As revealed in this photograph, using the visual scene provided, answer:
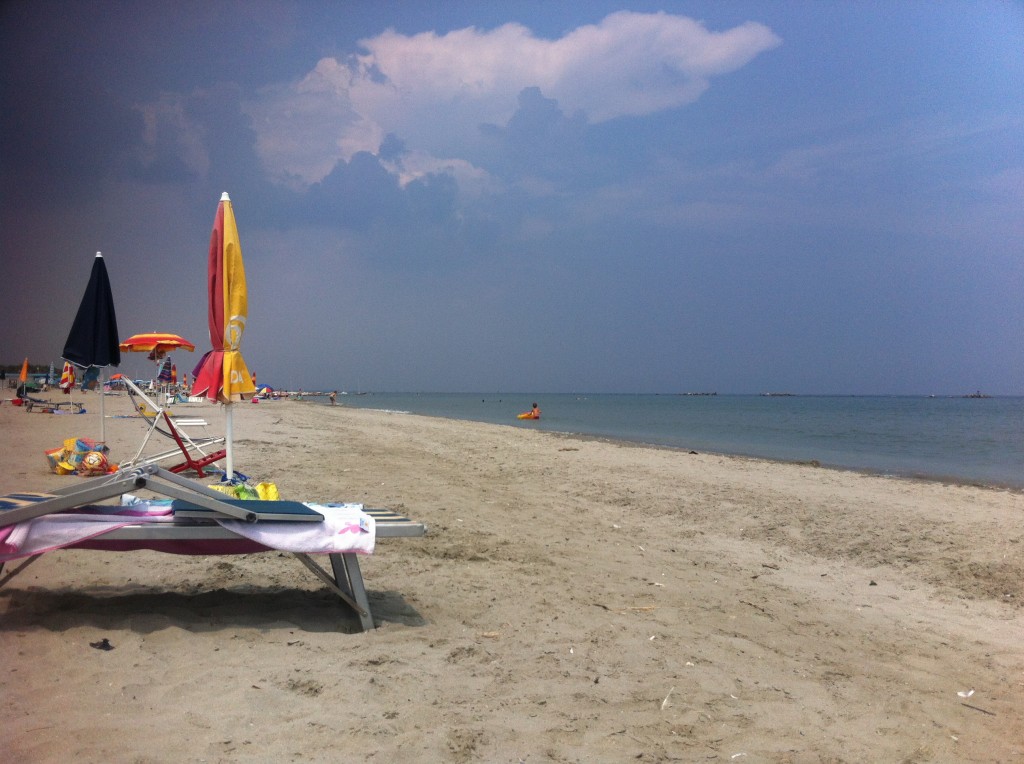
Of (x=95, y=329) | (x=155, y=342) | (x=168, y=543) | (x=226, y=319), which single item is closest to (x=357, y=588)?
(x=168, y=543)

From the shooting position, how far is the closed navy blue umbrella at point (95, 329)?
7.73 meters

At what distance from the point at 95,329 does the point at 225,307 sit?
3069 millimetres

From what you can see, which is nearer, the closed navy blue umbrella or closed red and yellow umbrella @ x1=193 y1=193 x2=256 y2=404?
closed red and yellow umbrella @ x1=193 y1=193 x2=256 y2=404

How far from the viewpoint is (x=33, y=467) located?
835 centimetres

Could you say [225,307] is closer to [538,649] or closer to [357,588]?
[357,588]

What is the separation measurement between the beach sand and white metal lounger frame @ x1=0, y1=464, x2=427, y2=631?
303mm

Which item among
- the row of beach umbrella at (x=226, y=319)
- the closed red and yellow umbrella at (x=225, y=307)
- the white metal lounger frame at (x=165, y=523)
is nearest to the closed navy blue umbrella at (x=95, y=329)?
the row of beach umbrella at (x=226, y=319)

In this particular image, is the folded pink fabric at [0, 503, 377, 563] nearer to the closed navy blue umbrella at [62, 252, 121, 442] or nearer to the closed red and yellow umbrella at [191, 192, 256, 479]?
the closed red and yellow umbrella at [191, 192, 256, 479]

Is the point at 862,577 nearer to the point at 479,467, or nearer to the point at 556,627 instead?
the point at 556,627

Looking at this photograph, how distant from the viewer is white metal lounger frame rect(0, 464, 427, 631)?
3.05 meters

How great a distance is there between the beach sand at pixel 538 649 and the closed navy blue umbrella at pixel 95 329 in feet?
5.15

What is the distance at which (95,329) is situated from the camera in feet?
25.9

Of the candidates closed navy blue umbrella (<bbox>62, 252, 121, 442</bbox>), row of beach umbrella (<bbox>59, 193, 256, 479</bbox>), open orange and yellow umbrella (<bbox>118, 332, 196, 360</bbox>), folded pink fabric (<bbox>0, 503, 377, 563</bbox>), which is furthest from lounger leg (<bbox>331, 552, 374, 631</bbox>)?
open orange and yellow umbrella (<bbox>118, 332, 196, 360</bbox>)

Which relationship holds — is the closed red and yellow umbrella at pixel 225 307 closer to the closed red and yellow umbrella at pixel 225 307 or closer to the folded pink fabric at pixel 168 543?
the closed red and yellow umbrella at pixel 225 307
